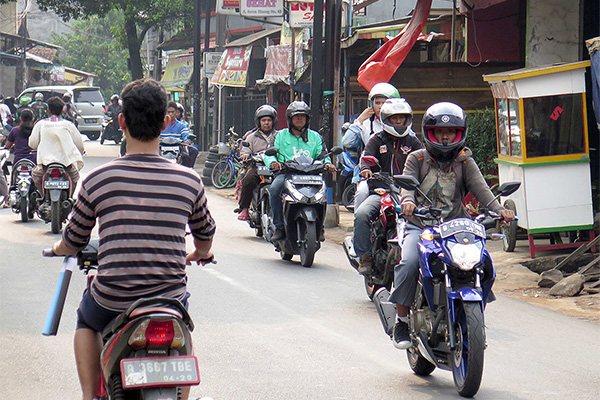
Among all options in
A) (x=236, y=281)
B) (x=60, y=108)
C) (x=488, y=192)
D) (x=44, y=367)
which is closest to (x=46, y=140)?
(x=60, y=108)

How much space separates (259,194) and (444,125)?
6.66 m

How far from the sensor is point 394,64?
14.5 metres

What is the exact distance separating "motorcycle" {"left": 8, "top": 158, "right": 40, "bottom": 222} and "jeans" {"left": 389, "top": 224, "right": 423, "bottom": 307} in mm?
8882

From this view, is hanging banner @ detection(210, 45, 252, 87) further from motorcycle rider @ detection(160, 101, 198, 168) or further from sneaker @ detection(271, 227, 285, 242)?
sneaker @ detection(271, 227, 285, 242)

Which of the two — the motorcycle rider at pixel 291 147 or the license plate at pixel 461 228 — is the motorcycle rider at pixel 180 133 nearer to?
the motorcycle rider at pixel 291 147

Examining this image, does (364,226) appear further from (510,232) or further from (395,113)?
(510,232)

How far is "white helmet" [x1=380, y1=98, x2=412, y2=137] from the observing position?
7.74 metres

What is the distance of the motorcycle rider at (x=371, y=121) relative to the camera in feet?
28.1

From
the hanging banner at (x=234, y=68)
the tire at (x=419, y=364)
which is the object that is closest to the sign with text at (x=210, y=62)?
the hanging banner at (x=234, y=68)

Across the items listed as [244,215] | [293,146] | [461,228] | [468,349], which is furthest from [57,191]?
[468,349]

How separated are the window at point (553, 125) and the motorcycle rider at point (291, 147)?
2452 millimetres

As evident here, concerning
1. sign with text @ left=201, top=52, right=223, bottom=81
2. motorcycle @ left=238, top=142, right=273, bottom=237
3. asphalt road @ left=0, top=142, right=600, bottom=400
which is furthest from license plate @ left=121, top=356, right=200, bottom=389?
sign with text @ left=201, top=52, right=223, bottom=81

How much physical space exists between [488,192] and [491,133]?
8.10 metres

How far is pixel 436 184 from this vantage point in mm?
6059
